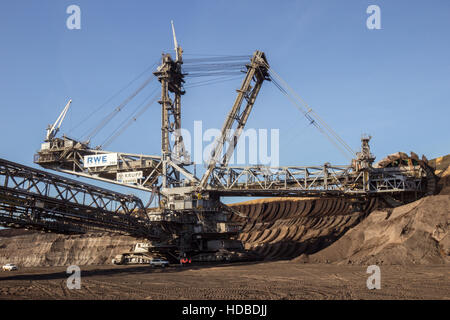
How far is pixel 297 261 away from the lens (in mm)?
33094

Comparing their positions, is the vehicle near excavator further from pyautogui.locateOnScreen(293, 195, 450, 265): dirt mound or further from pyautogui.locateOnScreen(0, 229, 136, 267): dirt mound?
pyautogui.locateOnScreen(0, 229, 136, 267): dirt mound

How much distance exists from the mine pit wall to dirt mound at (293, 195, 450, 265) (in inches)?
385

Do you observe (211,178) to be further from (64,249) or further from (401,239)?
(64,249)

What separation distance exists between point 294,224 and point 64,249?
37.5 m

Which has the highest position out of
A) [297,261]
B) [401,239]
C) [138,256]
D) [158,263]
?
[401,239]

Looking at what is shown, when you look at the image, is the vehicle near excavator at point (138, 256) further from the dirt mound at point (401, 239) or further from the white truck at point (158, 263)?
the dirt mound at point (401, 239)

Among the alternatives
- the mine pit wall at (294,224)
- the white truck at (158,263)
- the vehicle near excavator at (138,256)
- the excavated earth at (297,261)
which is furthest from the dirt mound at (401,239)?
the vehicle near excavator at (138,256)

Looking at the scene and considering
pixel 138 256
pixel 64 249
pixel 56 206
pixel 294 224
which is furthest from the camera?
pixel 64 249

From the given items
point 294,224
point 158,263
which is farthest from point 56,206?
point 294,224

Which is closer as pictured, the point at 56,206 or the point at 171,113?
the point at 56,206

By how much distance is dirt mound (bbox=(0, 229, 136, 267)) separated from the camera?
59403 mm

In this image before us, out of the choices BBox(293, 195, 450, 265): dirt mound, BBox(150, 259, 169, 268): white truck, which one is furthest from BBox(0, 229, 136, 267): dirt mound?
BBox(293, 195, 450, 265): dirt mound
